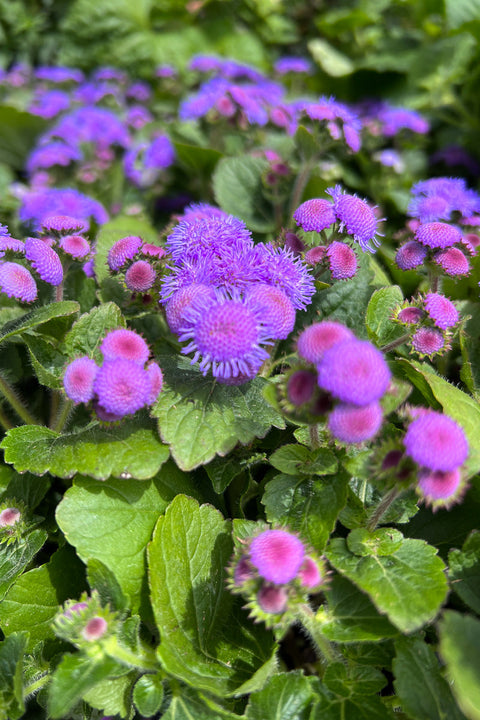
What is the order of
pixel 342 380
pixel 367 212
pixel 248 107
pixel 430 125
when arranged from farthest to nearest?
pixel 430 125 < pixel 248 107 < pixel 367 212 < pixel 342 380

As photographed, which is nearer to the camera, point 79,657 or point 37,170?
point 79,657

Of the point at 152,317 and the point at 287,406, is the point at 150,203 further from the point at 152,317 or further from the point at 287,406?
the point at 287,406

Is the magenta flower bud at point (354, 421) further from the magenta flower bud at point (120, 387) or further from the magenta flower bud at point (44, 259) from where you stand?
A: the magenta flower bud at point (44, 259)

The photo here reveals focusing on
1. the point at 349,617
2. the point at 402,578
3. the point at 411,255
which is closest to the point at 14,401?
the point at 349,617

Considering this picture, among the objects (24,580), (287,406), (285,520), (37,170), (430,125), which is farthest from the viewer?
(430,125)

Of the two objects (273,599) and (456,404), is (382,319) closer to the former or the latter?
(456,404)

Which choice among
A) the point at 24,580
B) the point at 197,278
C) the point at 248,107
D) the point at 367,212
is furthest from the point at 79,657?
the point at 248,107
